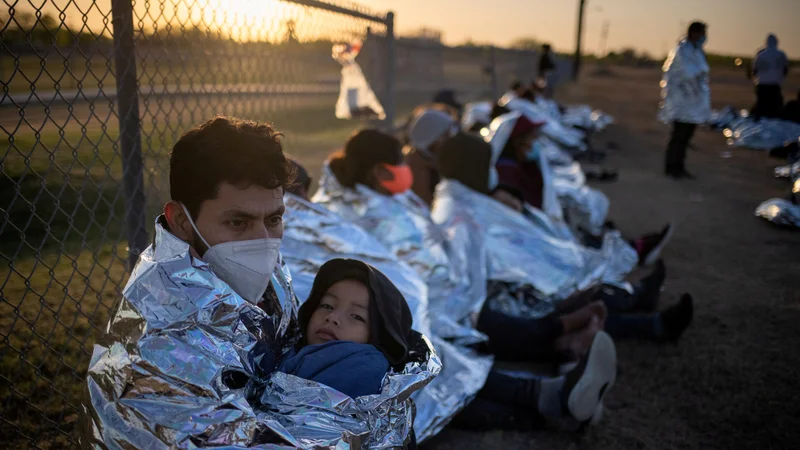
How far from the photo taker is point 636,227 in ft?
20.9

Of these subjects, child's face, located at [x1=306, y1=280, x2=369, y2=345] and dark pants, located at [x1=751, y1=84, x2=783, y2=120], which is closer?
child's face, located at [x1=306, y1=280, x2=369, y2=345]

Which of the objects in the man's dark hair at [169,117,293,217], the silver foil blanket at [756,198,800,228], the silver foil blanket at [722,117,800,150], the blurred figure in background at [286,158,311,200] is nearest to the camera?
the man's dark hair at [169,117,293,217]

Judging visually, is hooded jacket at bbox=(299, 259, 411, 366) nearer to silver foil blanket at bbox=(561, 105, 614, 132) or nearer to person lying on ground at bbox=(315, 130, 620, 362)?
person lying on ground at bbox=(315, 130, 620, 362)

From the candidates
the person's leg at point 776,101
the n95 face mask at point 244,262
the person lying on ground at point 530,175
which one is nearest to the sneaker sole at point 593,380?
the n95 face mask at point 244,262

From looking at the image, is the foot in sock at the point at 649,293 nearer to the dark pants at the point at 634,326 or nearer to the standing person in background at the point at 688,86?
the dark pants at the point at 634,326

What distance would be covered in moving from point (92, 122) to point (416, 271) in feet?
5.57

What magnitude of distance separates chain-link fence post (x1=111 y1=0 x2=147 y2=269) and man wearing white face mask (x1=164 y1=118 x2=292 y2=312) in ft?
3.41

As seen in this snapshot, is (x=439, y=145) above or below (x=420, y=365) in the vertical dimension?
above

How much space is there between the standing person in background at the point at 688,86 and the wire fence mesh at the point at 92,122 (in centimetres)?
499

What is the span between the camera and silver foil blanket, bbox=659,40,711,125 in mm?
8539

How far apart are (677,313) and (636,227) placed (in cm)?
296

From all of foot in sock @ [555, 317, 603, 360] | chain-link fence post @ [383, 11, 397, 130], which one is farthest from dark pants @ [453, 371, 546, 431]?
chain-link fence post @ [383, 11, 397, 130]

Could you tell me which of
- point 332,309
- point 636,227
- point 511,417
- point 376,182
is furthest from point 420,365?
point 636,227

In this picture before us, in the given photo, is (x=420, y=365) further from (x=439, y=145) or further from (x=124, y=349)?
(x=439, y=145)
